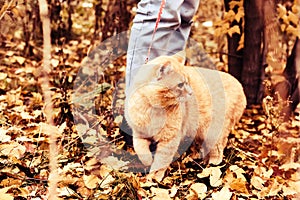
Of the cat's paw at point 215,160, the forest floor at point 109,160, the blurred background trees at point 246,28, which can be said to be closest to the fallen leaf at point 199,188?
the forest floor at point 109,160

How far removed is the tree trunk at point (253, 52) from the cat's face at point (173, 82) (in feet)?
4.14

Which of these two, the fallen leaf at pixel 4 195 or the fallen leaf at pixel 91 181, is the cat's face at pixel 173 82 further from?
the fallen leaf at pixel 4 195

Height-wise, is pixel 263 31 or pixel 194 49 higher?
pixel 263 31

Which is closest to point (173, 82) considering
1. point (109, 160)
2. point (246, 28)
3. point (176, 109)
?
point (176, 109)

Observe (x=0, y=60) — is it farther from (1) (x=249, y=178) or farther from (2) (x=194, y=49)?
(1) (x=249, y=178)

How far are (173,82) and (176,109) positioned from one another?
227 millimetres

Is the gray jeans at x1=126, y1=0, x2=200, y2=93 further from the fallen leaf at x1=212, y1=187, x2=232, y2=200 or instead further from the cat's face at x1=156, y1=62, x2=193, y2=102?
the fallen leaf at x1=212, y1=187, x2=232, y2=200

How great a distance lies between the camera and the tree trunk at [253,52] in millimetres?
3340

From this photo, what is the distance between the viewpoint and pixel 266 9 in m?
3.34

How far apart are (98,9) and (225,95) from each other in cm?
185

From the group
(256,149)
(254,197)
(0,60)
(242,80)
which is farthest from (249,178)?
(0,60)

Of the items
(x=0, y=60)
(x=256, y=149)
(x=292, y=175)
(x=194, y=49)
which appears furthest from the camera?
(x=194, y=49)

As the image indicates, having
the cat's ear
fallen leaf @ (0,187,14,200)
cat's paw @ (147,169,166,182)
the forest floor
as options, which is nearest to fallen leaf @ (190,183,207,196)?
the forest floor

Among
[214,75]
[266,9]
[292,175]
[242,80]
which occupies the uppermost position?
[266,9]
